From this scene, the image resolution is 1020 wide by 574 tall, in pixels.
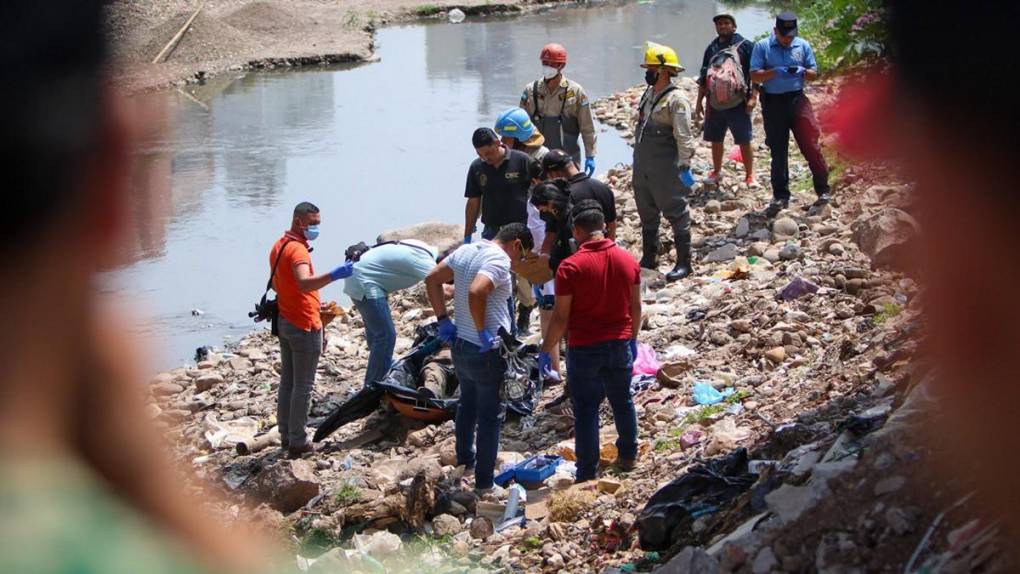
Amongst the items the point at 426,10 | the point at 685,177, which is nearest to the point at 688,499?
the point at 685,177

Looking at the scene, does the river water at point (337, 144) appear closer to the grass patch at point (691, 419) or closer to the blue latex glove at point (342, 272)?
the blue latex glove at point (342, 272)

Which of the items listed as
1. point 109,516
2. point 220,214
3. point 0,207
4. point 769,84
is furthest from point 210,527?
point 220,214

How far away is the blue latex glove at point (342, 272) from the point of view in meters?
8.32

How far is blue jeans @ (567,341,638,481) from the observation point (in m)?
7.11

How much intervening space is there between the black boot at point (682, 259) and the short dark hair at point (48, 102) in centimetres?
976

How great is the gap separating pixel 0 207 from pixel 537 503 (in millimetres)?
6245

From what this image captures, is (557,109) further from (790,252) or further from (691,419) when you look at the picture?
(691,419)

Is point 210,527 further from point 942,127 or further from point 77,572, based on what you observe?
point 942,127

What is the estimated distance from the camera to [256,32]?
30.5 m

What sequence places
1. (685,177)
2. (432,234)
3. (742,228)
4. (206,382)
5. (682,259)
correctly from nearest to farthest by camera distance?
(206,382) < (685,177) < (682,259) < (742,228) < (432,234)

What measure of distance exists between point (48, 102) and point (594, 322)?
19.1 ft

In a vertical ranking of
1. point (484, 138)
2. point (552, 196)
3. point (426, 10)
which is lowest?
point (552, 196)

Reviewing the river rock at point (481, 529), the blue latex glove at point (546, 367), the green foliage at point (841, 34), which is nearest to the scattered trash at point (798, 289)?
the blue latex glove at point (546, 367)

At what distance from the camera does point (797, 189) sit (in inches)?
495
